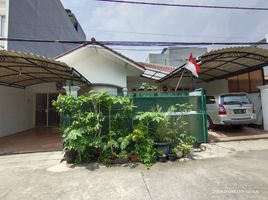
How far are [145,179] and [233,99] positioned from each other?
557 centimetres

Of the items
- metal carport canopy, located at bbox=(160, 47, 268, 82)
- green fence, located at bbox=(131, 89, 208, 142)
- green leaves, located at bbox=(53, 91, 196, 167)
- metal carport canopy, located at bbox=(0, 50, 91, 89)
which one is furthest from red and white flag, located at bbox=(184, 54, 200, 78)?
metal carport canopy, located at bbox=(0, 50, 91, 89)

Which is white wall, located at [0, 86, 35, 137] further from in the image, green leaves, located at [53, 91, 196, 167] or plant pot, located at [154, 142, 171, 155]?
plant pot, located at [154, 142, 171, 155]

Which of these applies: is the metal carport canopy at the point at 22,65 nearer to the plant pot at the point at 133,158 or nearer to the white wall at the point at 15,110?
the white wall at the point at 15,110

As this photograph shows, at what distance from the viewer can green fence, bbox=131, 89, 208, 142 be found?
6.38 m

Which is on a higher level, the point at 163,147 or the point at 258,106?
the point at 258,106

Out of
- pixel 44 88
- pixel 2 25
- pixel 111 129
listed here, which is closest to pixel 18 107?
pixel 44 88

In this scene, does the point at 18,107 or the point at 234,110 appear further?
the point at 18,107

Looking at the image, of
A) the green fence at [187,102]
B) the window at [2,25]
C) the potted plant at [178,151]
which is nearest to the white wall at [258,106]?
the green fence at [187,102]

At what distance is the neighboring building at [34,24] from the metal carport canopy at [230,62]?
8.56m

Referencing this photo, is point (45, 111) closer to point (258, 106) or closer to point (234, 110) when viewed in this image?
point (234, 110)

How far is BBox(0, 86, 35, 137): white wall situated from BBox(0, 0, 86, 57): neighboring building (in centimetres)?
243

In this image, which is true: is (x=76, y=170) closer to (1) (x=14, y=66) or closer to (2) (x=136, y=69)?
(1) (x=14, y=66)

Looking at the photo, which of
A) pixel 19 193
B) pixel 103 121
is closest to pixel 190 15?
pixel 103 121

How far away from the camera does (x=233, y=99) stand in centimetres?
776
